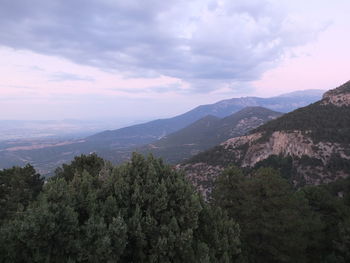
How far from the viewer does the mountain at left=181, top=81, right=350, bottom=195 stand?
53.9 meters

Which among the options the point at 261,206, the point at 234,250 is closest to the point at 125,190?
the point at 234,250

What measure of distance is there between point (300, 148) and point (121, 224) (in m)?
65.5

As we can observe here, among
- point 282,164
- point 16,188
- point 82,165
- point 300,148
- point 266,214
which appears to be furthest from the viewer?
point 300,148

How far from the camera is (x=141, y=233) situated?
26.1 ft

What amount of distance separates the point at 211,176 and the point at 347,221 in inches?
1922

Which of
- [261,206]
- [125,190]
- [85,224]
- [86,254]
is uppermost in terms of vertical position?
[125,190]

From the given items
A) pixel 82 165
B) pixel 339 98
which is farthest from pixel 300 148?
pixel 82 165

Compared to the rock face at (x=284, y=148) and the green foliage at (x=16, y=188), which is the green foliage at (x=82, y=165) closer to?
the green foliage at (x=16, y=188)

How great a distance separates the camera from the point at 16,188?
20.0 metres

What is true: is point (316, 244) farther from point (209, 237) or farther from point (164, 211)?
point (164, 211)

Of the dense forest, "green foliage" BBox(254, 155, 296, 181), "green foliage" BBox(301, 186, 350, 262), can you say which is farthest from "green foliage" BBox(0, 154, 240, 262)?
"green foliage" BBox(254, 155, 296, 181)

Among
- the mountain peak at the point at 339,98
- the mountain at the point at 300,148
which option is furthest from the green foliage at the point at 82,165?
the mountain peak at the point at 339,98

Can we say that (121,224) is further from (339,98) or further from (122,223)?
(339,98)

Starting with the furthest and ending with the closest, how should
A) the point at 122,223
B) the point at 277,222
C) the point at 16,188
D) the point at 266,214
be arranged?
the point at 16,188, the point at 266,214, the point at 277,222, the point at 122,223
